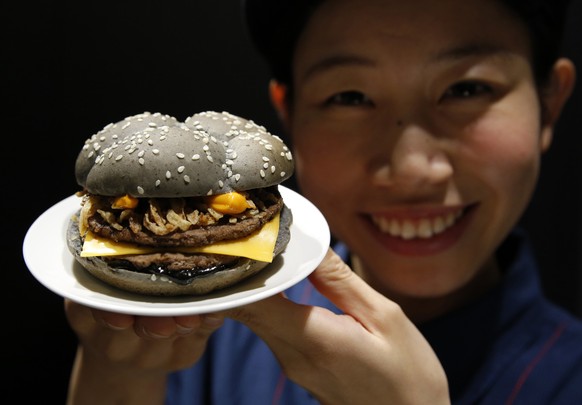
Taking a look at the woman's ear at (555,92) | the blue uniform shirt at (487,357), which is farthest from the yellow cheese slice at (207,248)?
the woman's ear at (555,92)

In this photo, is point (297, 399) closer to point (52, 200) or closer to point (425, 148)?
point (425, 148)

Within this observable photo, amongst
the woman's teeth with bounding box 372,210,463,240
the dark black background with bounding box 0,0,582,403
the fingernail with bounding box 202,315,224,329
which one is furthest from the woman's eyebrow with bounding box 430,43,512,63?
the dark black background with bounding box 0,0,582,403

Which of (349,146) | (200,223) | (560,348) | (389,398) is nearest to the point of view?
(200,223)

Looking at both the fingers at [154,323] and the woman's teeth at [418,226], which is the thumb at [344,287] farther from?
the woman's teeth at [418,226]

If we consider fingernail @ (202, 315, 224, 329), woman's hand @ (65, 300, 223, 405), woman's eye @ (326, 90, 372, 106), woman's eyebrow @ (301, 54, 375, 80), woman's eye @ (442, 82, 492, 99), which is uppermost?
woman's eyebrow @ (301, 54, 375, 80)

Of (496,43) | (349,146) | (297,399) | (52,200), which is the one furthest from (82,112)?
(496,43)

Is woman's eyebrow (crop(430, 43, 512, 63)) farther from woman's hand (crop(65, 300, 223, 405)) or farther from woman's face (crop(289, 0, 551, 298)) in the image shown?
woman's hand (crop(65, 300, 223, 405))

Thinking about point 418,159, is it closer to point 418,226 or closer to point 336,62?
point 418,226
